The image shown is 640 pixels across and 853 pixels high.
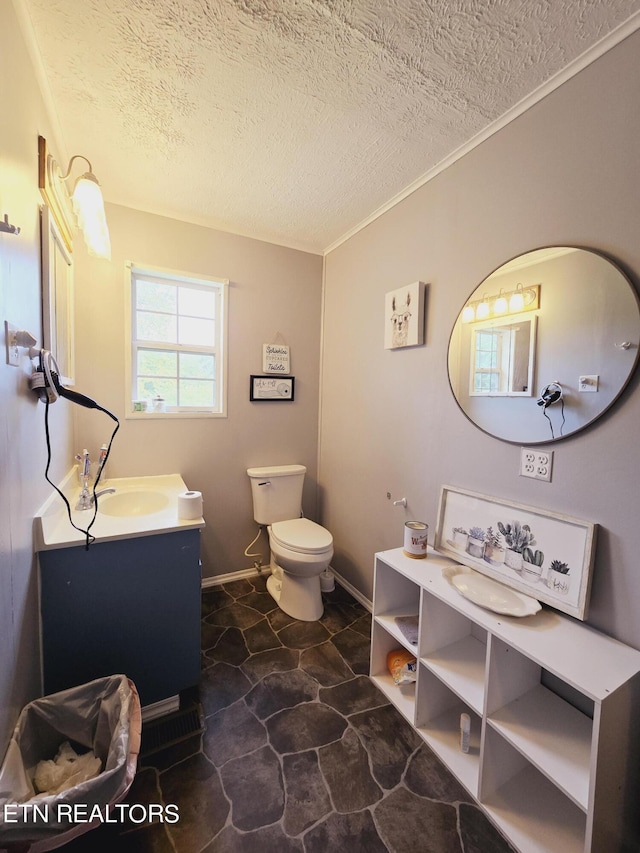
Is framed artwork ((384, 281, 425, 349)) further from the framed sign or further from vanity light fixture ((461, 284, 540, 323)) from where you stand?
the framed sign

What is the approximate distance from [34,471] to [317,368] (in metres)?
1.96

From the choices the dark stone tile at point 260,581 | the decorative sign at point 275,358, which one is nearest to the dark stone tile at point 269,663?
the dark stone tile at point 260,581

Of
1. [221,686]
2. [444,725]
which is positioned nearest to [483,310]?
[444,725]

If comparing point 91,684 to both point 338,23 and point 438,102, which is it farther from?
point 438,102

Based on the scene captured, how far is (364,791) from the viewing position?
1195 mm

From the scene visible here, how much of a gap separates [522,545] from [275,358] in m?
1.95

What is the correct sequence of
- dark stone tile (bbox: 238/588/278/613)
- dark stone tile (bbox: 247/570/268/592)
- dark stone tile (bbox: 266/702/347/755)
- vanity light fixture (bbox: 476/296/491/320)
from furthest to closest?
dark stone tile (bbox: 247/570/268/592), dark stone tile (bbox: 238/588/278/613), vanity light fixture (bbox: 476/296/491/320), dark stone tile (bbox: 266/702/347/755)

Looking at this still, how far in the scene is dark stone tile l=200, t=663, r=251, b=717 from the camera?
4.98 feet

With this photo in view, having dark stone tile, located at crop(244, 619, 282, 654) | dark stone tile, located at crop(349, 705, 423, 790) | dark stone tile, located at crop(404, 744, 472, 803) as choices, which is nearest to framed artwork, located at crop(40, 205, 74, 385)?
dark stone tile, located at crop(244, 619, 282, 654)

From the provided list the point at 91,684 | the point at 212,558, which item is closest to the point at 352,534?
the point at 212,558

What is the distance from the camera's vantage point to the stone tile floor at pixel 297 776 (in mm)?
1056

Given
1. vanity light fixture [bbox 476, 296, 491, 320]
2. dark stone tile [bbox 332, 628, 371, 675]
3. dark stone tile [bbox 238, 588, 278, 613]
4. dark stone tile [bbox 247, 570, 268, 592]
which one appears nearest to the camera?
vanity light fixture [bbox 476, 296, 491, 320]

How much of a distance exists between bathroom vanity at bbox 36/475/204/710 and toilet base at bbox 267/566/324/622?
72 centimetres

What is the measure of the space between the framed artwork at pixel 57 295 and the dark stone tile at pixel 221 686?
1.58m
